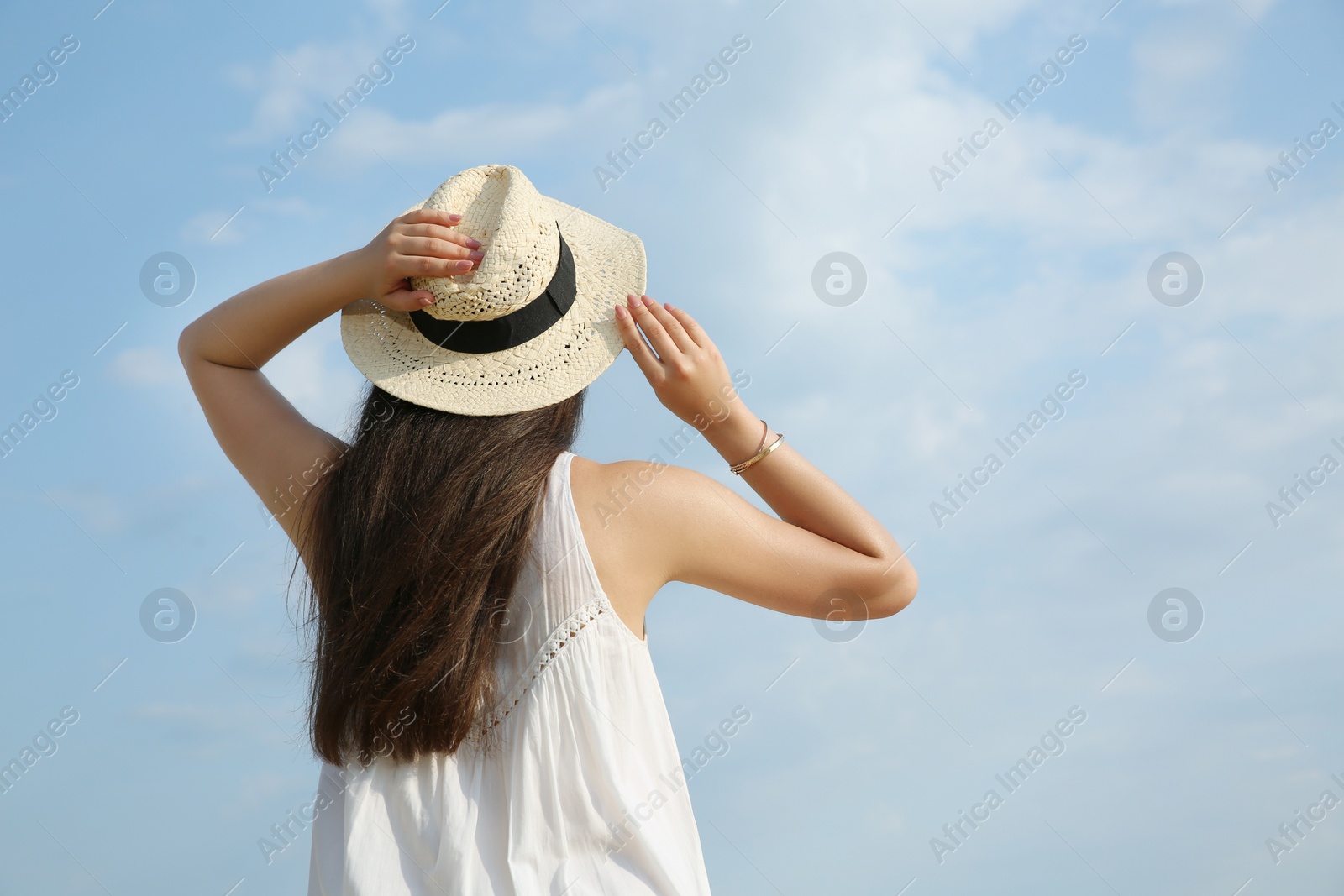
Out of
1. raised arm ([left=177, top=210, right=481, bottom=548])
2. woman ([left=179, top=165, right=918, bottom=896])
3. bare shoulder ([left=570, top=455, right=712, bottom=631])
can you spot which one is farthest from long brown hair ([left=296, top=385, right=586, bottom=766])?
raised arm ([left=177, top=210, right=481, bottom=548])

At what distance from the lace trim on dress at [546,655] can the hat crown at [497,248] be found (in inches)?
27.6

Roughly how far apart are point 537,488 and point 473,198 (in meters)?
0.77

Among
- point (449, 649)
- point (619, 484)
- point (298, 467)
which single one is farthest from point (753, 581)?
point (298, 467)

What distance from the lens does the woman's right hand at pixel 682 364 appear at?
2229mm

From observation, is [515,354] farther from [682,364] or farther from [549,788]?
[549,788]

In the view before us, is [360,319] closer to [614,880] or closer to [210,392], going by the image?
[210,392]

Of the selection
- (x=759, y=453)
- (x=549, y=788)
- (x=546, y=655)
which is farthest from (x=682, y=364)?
(x=549, y=788)

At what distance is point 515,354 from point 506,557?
505 millimetres

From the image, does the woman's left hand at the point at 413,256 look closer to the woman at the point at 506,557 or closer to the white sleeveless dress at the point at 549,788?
the woman at the point at 506,557

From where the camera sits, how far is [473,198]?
2.35 metres

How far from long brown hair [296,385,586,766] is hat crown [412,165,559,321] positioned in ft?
0.84

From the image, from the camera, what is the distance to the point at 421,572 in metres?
1.96

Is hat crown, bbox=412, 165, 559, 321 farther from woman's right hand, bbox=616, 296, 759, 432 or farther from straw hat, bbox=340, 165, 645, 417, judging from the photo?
woman's right hand, bbox=616, 296, 759, 432

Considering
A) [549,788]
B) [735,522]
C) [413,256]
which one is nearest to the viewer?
[549,788]
